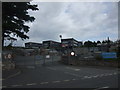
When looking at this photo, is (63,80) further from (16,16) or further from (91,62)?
(91,62)

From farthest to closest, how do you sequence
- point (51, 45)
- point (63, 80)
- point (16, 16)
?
1. point (51, 45)
2. point (16, 16)
3. point (63, 80)

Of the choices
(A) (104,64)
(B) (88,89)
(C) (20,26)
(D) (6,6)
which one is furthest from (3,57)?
(B) (88,89)

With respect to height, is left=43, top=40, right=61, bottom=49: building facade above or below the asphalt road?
above

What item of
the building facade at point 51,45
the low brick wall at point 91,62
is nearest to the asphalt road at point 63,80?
the low brick wall at point 91,62

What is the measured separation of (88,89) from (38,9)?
19.2m

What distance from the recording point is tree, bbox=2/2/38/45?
2506 centimetres

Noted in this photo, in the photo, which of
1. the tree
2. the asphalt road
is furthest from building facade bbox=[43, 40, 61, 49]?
the asphalt road

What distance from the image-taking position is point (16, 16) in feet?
89.1

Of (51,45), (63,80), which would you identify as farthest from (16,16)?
(51,45)

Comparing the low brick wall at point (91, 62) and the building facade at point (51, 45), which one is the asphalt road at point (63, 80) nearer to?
the low brick wall at point (91, 62)

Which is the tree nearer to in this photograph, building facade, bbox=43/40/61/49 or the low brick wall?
the low brick wall

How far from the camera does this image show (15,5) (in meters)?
25.5

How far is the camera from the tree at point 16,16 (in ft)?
82.2

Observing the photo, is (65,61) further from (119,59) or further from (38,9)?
(38,9)
